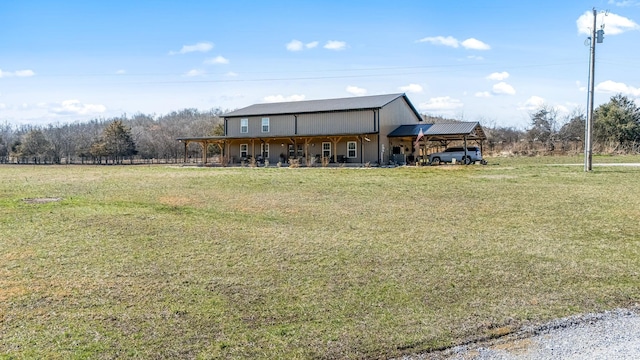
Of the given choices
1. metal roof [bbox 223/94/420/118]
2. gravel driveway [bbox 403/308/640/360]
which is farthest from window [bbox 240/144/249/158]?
gravel driveway [bbox 403/308/640/360]

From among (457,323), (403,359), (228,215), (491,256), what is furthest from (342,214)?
(403,359)

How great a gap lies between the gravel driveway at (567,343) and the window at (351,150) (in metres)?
28.8

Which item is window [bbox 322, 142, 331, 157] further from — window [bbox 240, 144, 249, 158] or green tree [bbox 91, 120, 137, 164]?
green tree [bbox 91, 120, 137, 164]

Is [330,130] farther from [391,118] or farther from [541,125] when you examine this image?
[541,125]

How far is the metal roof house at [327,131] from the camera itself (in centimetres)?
3347

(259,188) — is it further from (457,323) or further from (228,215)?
(457,323)

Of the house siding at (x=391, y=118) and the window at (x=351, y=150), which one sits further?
the window at (x=351, y=150)

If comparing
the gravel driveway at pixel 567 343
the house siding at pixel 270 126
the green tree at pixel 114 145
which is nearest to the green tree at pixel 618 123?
the house siding at pixel 270 126

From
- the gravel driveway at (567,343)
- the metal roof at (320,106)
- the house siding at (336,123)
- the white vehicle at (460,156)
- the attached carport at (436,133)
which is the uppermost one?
the metal roof at (320,106)

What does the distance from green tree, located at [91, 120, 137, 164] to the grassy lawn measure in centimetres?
4575

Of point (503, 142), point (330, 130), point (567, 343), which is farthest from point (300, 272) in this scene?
point (503, 142)

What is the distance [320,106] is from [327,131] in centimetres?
280

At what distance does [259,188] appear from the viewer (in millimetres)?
16422

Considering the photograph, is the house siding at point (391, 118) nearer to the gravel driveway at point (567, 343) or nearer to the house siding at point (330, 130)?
the house siding at point (330, 130)
